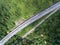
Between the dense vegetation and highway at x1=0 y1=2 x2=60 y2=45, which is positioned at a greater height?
highway at x1=0 y1=2 x2=60 y2=45

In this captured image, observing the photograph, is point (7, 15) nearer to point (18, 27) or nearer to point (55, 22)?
point (18, 27)

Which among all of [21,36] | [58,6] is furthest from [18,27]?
[58,6]

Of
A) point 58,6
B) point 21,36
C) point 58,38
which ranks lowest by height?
point 58,38

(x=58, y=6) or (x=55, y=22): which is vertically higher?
(x=58, y=6)

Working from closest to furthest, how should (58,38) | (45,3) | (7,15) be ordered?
(58,38) → (7,15) → (45,3)

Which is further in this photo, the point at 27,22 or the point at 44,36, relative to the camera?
the point at 27,22

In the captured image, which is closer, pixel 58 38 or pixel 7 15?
pixel 58 38

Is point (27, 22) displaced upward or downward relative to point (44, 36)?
upward

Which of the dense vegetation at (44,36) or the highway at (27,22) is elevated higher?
the highway at (27,22)
